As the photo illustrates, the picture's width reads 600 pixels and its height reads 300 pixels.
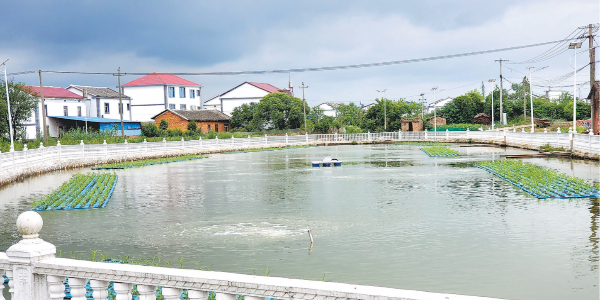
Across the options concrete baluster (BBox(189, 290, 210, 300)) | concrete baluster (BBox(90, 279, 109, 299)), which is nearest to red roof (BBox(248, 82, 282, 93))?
concrete baluster (BBox(90, 279, 109, 299))

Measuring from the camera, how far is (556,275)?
25.2 ft

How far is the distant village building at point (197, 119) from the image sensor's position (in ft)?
199

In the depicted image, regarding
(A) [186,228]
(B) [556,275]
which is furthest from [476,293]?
(A) [186,228]

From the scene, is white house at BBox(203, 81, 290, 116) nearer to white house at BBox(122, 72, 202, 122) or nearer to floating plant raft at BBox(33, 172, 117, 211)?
white house at BBox(122, 72, 202, 122)

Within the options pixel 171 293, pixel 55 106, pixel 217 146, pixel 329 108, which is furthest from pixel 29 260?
pixel 329 108

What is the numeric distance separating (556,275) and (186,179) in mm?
17725

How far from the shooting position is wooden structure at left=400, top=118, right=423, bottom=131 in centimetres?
6594

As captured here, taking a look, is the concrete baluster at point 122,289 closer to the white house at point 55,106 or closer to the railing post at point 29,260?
the railing post at point 29,260

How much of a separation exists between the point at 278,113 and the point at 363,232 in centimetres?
5346

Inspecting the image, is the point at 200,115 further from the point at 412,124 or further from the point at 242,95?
the point at 412,124

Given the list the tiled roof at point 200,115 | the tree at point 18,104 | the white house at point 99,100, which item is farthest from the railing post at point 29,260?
the white house at point 99,100

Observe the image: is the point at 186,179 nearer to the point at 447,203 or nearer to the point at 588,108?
the point at 447,203

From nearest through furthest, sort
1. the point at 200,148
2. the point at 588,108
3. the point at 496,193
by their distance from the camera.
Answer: the point at 496,193, the point at 200,148, the point at 588,108

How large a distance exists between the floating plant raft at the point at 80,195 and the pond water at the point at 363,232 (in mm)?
505
